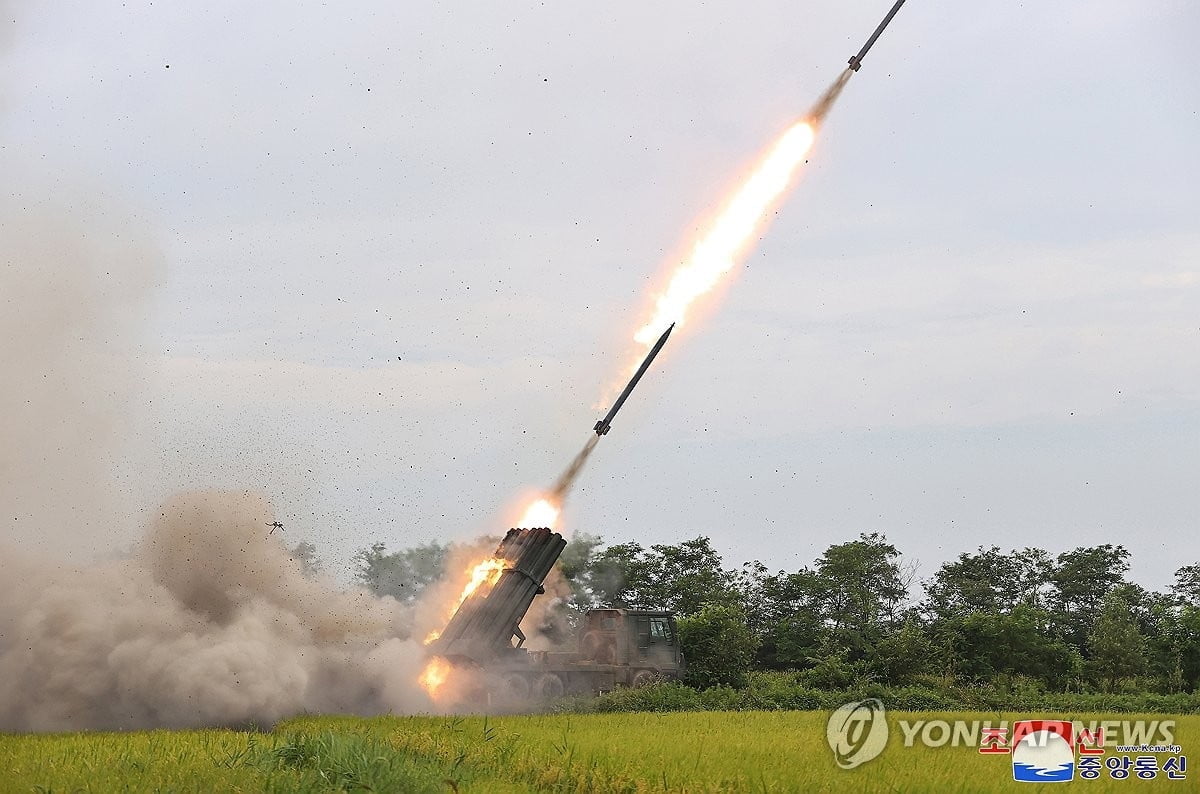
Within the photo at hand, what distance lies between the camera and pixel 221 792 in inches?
654

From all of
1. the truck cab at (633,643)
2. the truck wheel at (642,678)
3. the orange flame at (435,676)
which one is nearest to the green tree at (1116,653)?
the truck cab at (633,643)

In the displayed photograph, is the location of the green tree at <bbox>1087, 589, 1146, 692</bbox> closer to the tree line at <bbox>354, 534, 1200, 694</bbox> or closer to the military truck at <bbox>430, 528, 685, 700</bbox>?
the tree line at <bbox>354, 534, 1200, 694</bbox>

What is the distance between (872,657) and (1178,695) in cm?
938

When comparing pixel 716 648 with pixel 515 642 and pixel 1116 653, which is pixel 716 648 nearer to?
pixel 515 642

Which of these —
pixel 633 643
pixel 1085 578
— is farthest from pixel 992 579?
pixel 633 643

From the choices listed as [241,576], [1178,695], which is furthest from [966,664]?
[241,576]

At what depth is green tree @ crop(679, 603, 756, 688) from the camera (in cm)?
4238

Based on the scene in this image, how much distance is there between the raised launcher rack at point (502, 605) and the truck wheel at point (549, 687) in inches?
71.6

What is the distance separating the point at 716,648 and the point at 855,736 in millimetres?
19228

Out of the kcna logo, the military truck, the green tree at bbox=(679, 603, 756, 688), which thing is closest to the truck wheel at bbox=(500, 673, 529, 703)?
the military truck

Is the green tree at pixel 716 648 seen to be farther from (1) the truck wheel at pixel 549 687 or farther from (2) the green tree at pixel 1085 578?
(2) the green tree at pixel 1085 578

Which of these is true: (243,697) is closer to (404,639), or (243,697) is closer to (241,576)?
(241,576)

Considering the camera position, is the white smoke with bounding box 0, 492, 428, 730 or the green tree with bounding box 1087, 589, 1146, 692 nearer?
the white smoke with bounding box 0, 492, 428, 730

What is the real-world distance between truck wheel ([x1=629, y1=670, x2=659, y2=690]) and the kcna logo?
8.36 metres
